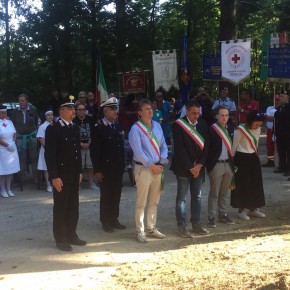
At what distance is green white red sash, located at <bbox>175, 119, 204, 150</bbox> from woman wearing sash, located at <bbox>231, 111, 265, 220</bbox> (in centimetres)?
108

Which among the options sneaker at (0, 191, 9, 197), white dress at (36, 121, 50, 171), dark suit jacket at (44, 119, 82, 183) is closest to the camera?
dark suit jacket at (44, 119, 82, 183)

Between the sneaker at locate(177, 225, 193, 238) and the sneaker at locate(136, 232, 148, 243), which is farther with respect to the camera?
the sneaker at locate(177, 225, 193, 238)

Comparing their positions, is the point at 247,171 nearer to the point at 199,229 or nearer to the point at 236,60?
the point at 199,229

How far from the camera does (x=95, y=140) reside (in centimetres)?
752

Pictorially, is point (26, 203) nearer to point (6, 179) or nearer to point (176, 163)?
point (6, 179)

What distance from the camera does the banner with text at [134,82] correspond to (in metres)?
16.5

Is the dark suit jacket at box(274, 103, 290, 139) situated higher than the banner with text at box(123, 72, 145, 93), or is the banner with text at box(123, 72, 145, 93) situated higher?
the banner with text at box(123, 72, 145, 93)

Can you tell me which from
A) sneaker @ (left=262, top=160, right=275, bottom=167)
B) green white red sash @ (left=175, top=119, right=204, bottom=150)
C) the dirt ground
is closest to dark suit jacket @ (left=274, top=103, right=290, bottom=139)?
sneaker @ (left=262, top=160, right=275, bottom=167)

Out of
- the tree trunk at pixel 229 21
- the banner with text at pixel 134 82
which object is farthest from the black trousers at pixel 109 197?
the tree trunk at pixel 229 21

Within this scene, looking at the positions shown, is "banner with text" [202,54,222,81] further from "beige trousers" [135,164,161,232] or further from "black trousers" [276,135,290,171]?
"beige trousers" [135,164,161,232]

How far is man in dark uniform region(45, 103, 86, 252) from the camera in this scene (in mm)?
6457

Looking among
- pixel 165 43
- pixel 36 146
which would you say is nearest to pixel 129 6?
pixel 165 43

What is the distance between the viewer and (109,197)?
7.59 meters

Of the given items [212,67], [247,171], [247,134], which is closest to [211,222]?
[247,171]
